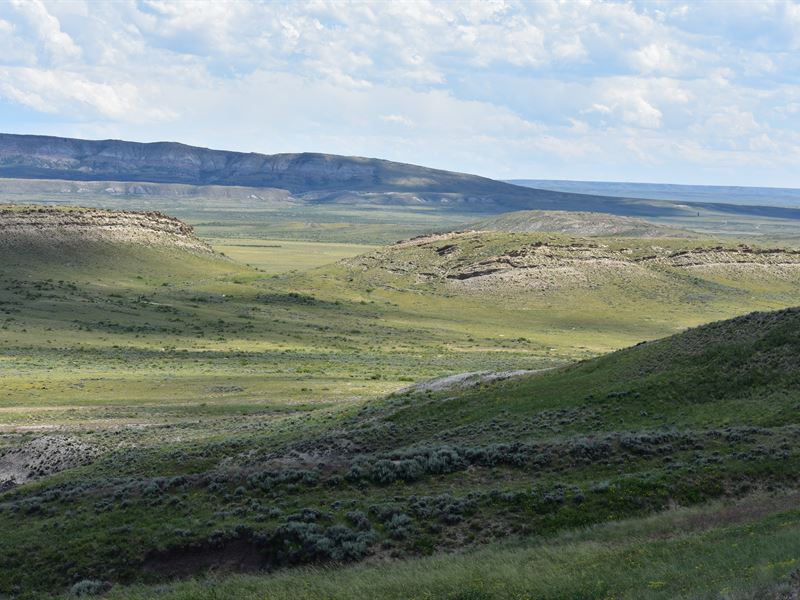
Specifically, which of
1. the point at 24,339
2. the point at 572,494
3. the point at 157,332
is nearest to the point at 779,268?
the point at 157,332

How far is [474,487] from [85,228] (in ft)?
433

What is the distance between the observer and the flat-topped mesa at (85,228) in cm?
13862

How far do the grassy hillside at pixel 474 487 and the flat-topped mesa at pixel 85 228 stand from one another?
10965 cm

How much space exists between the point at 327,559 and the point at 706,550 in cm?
914

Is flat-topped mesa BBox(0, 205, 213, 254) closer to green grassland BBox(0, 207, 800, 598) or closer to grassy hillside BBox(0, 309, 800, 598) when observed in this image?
green grassland BBox(0, 207, 800, 598)

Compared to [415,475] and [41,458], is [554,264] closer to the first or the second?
[41,458]

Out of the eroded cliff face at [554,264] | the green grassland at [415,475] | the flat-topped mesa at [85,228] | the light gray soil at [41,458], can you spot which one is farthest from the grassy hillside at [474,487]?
the flat-topped mesa at [85,228]

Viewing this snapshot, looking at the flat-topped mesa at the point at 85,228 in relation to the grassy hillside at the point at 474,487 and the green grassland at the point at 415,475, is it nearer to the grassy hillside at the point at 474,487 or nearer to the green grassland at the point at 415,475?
the green grassland at the point at 415,475

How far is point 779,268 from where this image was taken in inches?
6181

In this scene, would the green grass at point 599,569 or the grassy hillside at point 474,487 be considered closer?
the green grass at point 599,569

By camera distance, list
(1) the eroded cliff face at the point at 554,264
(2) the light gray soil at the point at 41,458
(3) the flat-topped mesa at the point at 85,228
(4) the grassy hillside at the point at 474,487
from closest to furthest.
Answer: (4) the grassy hillside at the point at 474,487, (2) the light gray soil at the point at 41,458, (3) the flat-topped mesa at the point at 85,228, (1) the eroded cliff face at the point at 554,264

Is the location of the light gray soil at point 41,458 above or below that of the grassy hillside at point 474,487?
below

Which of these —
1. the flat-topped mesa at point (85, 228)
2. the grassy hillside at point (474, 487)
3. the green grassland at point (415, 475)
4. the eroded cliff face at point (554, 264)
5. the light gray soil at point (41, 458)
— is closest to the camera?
the green grassland at point (415, 475)

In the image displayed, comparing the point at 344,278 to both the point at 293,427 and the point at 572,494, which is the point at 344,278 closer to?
the point at 293,427
